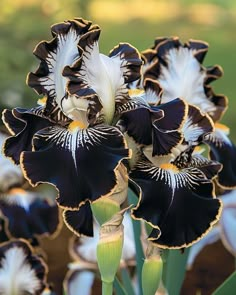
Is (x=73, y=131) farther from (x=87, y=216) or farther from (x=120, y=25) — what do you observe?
(x=120, y=25)

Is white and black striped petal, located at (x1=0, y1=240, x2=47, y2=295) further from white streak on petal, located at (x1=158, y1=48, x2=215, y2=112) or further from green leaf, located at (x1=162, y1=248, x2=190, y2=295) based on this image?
white streak on petal, located at (x1=158, y1=48, x2=215, y2=112)

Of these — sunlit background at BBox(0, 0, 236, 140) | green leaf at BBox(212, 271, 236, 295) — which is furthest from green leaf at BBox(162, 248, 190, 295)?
sunlit background at BBox(0, 0, 236, 140)

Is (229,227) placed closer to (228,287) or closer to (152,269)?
(228,287)

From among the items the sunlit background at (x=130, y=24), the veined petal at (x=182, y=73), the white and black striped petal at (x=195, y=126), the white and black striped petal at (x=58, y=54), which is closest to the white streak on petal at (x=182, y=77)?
the veined petal at (x=182, y=73)

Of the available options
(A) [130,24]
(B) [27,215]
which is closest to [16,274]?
(B) [27,215]

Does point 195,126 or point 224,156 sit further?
point 224,156

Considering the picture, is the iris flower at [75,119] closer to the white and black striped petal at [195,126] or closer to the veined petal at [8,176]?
the white and black striped petal at [195,126]
